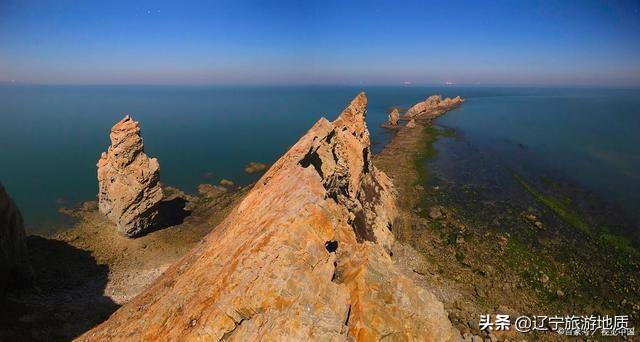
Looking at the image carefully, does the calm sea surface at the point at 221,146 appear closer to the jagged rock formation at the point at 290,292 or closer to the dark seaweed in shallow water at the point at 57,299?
the dark seaweed in shallow water at the point at 57,299

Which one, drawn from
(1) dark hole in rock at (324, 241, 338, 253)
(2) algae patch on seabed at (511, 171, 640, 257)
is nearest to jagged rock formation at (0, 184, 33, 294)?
(1) dark hole in rock at (324, 241, 338, 253)

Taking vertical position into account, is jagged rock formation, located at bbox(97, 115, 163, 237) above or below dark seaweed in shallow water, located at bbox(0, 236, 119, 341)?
above

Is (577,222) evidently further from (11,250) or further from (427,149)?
(11,250)

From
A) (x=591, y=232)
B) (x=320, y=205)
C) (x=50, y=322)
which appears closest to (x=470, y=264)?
(x=591, y=232)

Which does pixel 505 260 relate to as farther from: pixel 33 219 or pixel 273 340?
pixel 33 219

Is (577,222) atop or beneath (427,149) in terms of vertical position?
beneath

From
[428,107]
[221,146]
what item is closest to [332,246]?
[221,146]

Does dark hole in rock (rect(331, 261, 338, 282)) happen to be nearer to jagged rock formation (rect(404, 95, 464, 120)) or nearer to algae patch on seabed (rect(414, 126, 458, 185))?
algae patch on seabed (rect(414, 126, 458, 185))

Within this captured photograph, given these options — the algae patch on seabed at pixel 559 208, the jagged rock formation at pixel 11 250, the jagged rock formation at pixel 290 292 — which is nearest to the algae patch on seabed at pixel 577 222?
the algae patch on seabed at pixel 559 208
